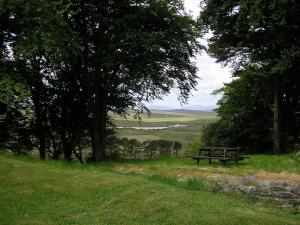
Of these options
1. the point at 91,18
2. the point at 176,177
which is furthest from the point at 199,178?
the point at 91,18

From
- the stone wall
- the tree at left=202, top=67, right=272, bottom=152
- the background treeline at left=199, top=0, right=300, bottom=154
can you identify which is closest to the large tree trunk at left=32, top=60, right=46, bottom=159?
the background treeline at left=199, top=0, right=300, bottom=154

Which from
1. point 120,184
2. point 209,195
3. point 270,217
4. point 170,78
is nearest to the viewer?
point 270,217

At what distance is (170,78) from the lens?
32812 millimetres

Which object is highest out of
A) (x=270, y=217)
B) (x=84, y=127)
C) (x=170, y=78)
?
(x=170, y=78)

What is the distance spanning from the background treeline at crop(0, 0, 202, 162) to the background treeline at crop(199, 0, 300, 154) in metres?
2.71

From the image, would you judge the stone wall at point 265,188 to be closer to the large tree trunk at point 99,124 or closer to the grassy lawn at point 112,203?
the grassy lawn at point 112,203

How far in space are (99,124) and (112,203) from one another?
17.5 metres

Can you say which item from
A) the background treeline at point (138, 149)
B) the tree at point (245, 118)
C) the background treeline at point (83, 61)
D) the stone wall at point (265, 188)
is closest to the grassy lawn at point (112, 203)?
the stone wall at point (265, 188)

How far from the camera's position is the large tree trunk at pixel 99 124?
103 feet

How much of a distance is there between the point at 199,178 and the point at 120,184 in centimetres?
365

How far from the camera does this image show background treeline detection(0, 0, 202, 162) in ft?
87.6

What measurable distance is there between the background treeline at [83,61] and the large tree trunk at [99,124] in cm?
7

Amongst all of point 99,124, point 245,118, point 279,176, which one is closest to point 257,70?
point 245,118

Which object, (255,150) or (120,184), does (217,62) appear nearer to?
(255,150)
